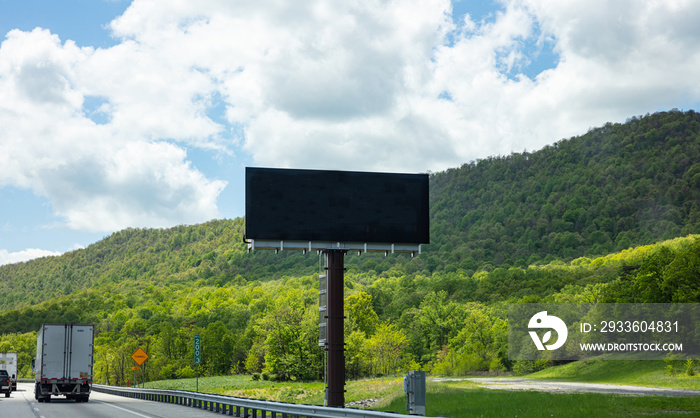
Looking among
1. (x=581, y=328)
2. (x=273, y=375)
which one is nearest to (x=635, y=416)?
(x=581, y=328)

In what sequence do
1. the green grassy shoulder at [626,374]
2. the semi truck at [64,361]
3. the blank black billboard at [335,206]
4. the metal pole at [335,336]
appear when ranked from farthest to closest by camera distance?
the green grassy shoulder at [626,374] → the semi truck at [64,361] → the blank black billboard at [335,206] → the metal pole at [335,336]

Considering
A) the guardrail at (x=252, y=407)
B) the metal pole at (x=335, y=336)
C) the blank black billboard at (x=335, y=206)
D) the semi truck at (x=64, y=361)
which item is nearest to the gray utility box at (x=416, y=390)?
the guardrail at (x=252, y=407)

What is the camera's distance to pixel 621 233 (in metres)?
199

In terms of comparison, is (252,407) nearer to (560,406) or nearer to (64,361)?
(560,406)

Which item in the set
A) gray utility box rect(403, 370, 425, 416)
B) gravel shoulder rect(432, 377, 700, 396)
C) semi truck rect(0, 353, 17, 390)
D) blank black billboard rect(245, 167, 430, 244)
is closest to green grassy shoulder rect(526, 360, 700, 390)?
gravel shoulder rect(432, 377, 700, 396)

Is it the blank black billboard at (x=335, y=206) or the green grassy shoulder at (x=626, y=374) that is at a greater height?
the blank black billboard at (x=335, y=206)

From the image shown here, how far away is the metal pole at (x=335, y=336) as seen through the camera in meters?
33.8

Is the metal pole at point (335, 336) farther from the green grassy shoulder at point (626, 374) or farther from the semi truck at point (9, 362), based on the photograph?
the semi truck at point (9, 362)

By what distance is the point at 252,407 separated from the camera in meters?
26.3

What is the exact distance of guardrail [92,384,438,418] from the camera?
63.5 ft

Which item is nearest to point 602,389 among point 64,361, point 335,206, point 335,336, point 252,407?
point 335,336

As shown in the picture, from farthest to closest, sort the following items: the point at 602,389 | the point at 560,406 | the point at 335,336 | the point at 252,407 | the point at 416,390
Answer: the point at 602,389, the point at 335,336, the point at 560,406, the point at 252,407, the point at 416,390

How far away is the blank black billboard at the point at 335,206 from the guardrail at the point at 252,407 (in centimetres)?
765

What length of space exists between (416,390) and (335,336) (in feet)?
52.5
